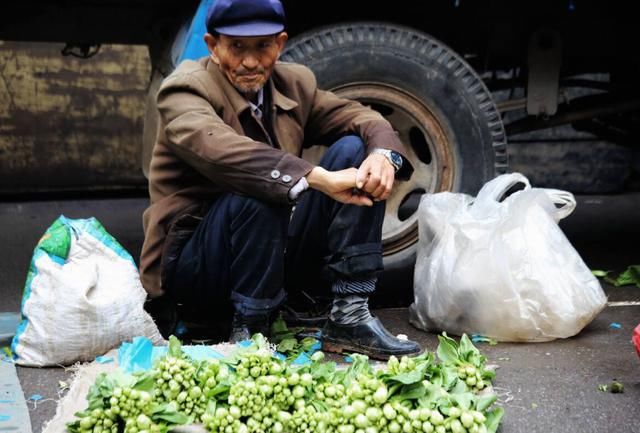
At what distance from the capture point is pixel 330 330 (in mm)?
3088

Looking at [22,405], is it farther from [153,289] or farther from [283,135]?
[283,135]

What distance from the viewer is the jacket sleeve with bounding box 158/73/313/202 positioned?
2768mm

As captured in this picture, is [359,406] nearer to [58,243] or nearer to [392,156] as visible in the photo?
[392,156]

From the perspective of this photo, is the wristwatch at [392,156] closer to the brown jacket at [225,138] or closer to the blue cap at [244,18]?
the brown jacket at [225,138]

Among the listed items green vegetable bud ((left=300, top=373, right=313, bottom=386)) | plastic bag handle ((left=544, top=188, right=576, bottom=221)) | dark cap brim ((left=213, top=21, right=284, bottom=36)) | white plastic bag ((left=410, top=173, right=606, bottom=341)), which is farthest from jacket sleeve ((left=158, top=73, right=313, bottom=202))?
plastic bag handle ((left=544, top=188, right=576, bottom=221))

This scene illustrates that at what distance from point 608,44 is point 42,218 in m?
4.05

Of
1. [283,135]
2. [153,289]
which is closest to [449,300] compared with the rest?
[283,135]

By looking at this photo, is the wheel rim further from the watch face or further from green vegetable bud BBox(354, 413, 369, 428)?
green vegetable bud BBox(354, 413, 369, 428)

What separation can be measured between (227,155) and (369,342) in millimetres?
827

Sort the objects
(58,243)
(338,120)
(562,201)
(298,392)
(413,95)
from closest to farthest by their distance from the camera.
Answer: (298,392) → (58,243) → (338,120) → (562,201) → (413,95)

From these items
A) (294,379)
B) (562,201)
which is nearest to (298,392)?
(294,379)

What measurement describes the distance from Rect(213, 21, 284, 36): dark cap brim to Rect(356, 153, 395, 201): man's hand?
1.79 ft

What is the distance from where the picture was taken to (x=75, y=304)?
2.81m

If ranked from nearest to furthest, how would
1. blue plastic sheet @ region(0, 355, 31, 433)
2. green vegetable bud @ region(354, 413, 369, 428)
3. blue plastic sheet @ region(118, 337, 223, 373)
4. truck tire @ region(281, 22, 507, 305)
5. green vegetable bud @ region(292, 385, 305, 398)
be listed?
green vegetable bud @ region(354, 413, 369, 428)
green vegetable bud @ region(292, 385, 305, 398)
blue plastic sheet @ region(0, 355, 31, 433)
blue plastic sheet @ region(118, 337, 223, 373)
truck tire @ region(281, 22, 507, 305)
